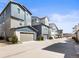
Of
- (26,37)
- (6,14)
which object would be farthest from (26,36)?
(6,14)

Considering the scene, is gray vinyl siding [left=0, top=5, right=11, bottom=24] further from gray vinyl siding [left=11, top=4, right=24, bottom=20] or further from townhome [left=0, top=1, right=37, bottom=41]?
gray vinyl siding [left=11, top=4, right=24, bottom=20]

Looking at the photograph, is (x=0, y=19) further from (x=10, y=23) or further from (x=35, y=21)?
(x=35, y=21)

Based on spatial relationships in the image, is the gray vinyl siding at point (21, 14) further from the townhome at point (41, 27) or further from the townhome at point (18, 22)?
the townhome at point (41, 27)

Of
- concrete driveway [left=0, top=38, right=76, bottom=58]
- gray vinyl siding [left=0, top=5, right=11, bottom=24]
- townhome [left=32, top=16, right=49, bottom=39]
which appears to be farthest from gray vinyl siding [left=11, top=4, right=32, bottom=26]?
concrete driveway [left=0, top=38, right=76, bottom=58]

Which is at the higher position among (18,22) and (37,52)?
(18,22)

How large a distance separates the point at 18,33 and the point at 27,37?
3031 millimetres

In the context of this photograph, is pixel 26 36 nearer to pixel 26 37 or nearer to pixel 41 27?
pixel 26 37

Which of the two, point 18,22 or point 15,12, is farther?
point 18,22

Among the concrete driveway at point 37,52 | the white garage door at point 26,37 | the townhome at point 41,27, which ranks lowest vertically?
the concrete driveway at point 37,52

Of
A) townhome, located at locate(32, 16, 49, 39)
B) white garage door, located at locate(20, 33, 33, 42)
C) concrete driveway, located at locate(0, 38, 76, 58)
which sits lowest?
concrete driveway, located at locate(0, 38, 76, 58)

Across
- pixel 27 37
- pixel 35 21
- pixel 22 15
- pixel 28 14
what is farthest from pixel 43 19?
pixel 27 37

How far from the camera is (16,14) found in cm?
2712

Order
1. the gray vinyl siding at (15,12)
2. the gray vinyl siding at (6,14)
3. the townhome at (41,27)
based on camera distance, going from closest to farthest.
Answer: the gray vinyl siding at (15,12) → the gray vinyl siding at (6,14) → the townhome at (41,27)

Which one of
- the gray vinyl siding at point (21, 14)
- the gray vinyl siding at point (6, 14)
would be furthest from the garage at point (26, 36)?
the gray vinyl siding at point (6, 14)
